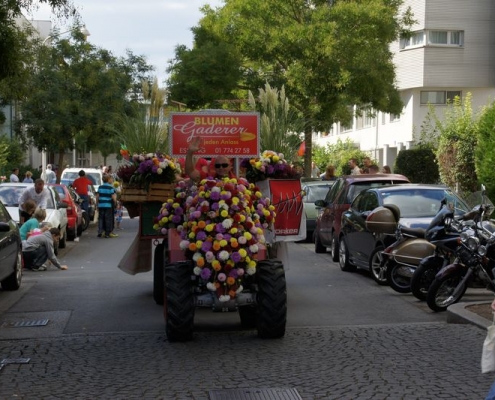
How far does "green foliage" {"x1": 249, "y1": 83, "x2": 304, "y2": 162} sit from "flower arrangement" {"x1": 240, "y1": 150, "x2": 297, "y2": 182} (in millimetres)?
812

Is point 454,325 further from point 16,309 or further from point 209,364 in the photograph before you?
point 16,309

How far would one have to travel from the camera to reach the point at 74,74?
36.5m

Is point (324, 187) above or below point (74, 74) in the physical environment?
below

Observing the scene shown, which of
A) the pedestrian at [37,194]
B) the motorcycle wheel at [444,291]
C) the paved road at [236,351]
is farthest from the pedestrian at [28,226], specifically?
the motorcycle wheel at [444,291]

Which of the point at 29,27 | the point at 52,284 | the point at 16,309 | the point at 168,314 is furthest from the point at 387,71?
the point at 168,314

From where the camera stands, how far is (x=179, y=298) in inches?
376

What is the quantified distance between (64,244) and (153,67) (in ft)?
62.2

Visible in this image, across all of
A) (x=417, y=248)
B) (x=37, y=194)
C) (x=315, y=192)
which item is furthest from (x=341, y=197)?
(x=37, y=194)

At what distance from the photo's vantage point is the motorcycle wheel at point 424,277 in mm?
12155

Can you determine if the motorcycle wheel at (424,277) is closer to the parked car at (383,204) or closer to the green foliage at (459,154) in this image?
the parked car at (383,204)

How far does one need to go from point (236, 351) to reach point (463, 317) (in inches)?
112

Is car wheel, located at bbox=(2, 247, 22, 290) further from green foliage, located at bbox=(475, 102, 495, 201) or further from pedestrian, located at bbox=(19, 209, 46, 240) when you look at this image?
green foliage, located at bbox=(475, 102, 495, 201)

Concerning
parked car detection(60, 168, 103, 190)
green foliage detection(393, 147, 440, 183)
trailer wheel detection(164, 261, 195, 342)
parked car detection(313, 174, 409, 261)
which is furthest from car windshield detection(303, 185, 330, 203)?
trailer wheel detection(164, 261, 195, 342)

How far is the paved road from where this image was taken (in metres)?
7.81
